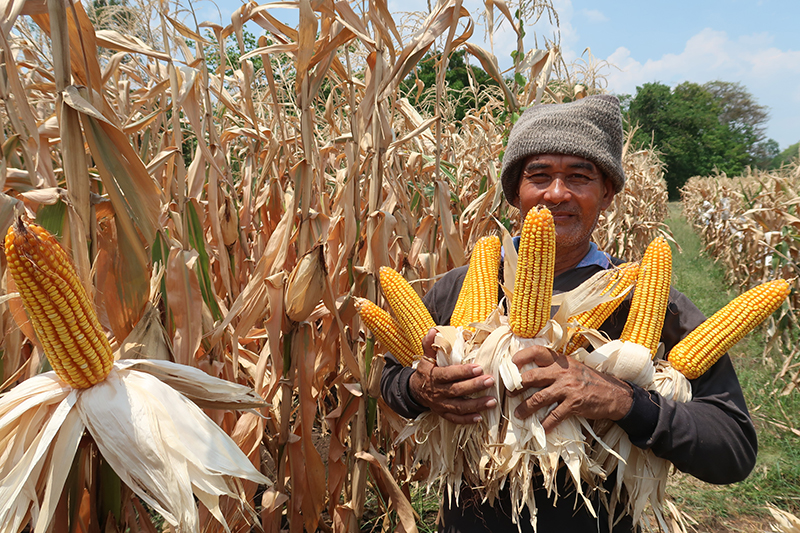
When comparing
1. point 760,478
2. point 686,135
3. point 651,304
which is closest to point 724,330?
point 651,304

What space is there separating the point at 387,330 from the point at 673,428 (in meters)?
0.91

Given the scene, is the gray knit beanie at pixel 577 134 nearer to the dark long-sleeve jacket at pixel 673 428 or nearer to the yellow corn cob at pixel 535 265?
the dark long-sleeve jacket at pixel 673 428

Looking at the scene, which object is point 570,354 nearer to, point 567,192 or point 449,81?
point 567,192

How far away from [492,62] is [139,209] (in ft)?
5.77

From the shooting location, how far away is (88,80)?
1.14 metres

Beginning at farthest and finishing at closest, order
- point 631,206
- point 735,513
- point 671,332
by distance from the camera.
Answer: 1. point 631,206
2. point 735,513
3. point 671,332

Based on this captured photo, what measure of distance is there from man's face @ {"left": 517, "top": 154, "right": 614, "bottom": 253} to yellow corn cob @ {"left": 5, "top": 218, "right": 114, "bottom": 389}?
1.47m

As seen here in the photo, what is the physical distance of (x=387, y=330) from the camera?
1.63m

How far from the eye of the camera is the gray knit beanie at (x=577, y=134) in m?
1.73

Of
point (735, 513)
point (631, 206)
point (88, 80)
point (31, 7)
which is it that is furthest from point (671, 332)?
point (631, 206)

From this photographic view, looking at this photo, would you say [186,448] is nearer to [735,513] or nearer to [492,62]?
[492,62]

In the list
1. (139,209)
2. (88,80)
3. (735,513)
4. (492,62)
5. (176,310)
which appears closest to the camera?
(88,80)

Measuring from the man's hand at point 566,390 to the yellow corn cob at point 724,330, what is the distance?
231mm

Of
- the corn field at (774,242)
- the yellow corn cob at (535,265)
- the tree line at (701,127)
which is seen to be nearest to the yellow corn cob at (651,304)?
the yellow corn cob at (535,265)
